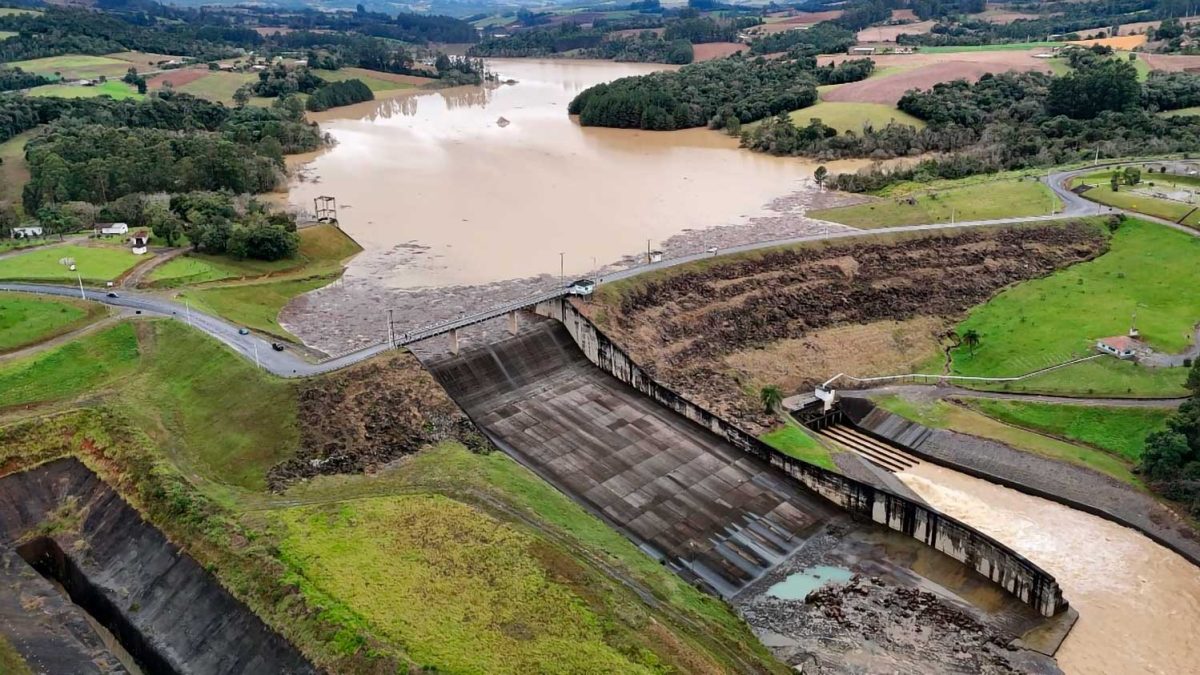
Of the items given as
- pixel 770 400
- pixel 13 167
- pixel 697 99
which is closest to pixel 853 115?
pixel 697 99

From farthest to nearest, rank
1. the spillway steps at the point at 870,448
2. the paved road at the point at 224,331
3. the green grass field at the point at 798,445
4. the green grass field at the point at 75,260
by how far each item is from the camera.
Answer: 1. the green grass field at the point at 75,260
2. the spillway steps at the point at 870,448
3. the paved road at the point at 224,331
4. the green grass field at the point at 798,445

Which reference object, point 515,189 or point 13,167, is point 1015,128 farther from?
point 13,167

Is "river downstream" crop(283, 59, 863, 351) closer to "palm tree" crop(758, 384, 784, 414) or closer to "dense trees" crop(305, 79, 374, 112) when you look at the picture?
"dense trees" crop(305, 79, 374, 112)

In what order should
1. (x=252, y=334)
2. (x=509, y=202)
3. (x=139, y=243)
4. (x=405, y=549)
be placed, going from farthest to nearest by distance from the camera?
(x=509, y=202)
(x=139, y=243)
(x=252, y=334)
(x=405, y=549)

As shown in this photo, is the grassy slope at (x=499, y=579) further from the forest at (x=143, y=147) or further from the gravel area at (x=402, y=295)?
the forest at (x=143, y=147)

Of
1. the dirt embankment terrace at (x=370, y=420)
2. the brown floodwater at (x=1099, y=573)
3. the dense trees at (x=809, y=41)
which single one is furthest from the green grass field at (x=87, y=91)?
the brown floodwater at (x=1099, y=573)

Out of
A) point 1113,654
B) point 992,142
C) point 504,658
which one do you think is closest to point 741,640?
point 504,658

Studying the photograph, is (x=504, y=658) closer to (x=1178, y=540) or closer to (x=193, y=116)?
(x=1178, y=540)

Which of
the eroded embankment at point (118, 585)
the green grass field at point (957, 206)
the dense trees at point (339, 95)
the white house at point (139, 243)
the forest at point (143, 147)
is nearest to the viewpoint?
the eroded embankment at point (118, 585)
